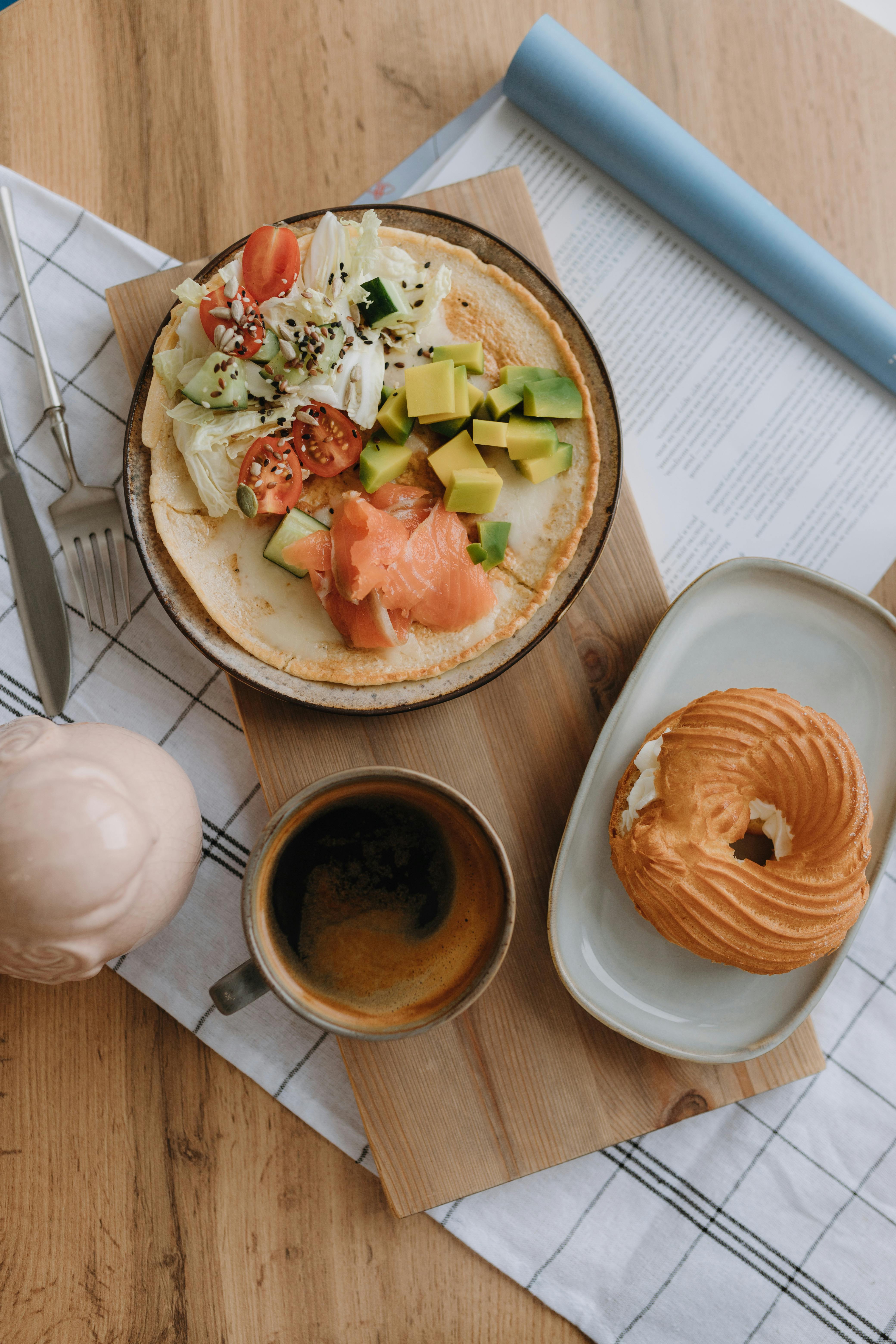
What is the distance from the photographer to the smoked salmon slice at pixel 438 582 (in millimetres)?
1479

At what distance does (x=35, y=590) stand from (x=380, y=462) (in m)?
0.72

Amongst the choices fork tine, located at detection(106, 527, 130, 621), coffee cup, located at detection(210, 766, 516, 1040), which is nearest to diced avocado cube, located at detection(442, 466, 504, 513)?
coffee cup, located at detection(210, 766, 516, 1040)

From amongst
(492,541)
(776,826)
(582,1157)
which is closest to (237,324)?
(492,541)

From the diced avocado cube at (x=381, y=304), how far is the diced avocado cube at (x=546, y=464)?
336 millimetres

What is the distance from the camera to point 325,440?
1.53 metres

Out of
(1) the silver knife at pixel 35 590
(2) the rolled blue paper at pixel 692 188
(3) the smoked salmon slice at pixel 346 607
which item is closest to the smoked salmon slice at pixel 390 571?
(3) the smoked salmon slice at pixel 346 607

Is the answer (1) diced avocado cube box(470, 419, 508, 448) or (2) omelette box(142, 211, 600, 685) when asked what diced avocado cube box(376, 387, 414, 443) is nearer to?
(2) omelette box(142, 211, 600, 685)

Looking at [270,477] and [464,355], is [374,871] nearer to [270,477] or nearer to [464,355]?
[270,477]

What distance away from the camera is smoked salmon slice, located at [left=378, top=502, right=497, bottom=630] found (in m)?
1.48

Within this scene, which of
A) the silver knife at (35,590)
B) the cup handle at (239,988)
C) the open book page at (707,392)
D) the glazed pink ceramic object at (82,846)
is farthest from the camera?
the open book page at (707,392)

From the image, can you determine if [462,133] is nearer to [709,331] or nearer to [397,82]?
[397,82]

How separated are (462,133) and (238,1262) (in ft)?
7.46

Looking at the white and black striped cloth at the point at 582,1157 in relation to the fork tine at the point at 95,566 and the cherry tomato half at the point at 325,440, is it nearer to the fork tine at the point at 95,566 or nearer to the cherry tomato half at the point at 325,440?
the fork tine at the point at 95,566

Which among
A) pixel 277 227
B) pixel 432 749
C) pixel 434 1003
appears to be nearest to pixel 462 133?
pixel 277 227
